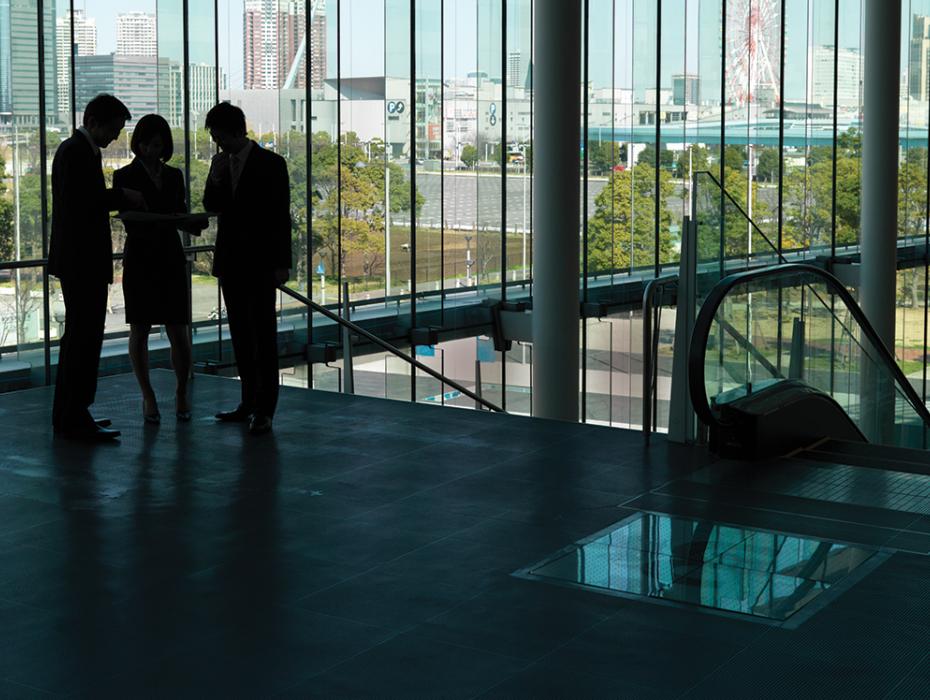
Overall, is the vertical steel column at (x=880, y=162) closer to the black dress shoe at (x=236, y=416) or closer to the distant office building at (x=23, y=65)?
the distant office building at (x=23, y=65)

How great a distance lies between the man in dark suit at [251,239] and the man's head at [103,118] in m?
0.45

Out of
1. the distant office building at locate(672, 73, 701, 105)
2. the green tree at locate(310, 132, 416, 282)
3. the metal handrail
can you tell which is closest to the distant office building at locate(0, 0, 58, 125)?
the metal handrail

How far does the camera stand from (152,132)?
7051 millimetres

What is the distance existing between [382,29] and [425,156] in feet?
5.12

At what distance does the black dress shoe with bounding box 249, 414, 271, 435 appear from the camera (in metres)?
7.38

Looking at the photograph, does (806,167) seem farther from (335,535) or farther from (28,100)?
(335,535)

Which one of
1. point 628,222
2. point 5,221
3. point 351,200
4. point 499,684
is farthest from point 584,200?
point 499,684

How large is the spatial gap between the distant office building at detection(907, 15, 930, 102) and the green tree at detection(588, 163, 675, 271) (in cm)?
980

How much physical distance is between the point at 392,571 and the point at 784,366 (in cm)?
352

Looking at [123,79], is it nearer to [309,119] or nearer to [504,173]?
[309,119]

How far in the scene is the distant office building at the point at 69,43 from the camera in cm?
1218

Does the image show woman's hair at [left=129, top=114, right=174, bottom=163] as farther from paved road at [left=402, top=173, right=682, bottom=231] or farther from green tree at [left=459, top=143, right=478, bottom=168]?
green tree at [left=459, top=143, right=478, bottom=168]

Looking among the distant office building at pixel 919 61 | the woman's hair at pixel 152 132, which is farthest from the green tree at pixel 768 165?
the woman's hair at pixel 152 132

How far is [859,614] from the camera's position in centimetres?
460
